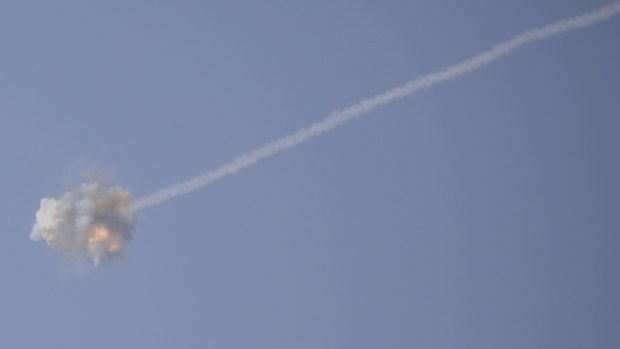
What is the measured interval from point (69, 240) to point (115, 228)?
2.88 meters

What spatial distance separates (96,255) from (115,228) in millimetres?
2334

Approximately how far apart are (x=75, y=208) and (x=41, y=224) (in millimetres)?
2721

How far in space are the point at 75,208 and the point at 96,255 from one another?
3317 millimetres

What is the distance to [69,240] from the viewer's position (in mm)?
137250

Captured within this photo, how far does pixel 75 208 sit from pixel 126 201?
3.14 metres

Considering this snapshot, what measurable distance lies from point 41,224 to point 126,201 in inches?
214

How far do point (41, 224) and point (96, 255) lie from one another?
4659 mm

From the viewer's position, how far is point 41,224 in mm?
138250

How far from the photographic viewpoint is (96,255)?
446 feet

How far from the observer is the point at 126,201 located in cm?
13775

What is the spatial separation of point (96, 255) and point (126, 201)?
13.4ft
